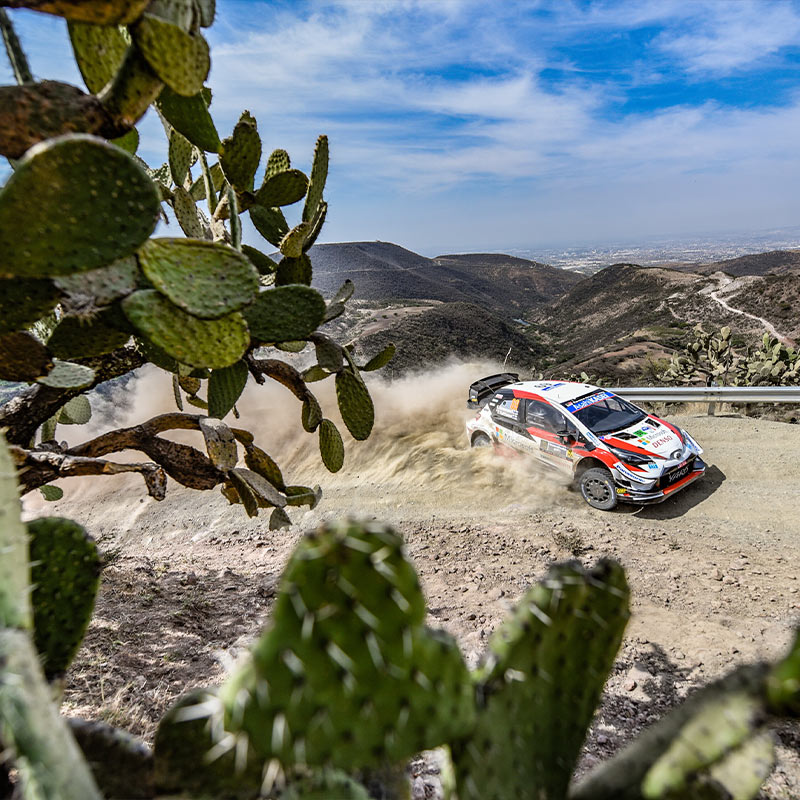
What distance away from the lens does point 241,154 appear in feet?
8.30

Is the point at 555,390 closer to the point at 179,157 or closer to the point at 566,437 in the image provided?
the point at 566,437

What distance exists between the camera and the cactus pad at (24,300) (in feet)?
5.08

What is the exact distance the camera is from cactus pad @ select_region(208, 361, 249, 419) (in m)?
2.80

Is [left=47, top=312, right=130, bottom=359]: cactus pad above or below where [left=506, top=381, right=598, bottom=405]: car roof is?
above

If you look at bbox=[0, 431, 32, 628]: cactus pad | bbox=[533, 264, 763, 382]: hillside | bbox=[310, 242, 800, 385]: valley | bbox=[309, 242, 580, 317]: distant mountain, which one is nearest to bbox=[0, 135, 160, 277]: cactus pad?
bbox=[0, 431, 32, 628]: cactus pad

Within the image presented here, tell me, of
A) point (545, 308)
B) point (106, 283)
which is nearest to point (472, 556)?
point (106, 283)

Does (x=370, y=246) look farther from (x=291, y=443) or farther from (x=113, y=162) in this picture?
(x=113, y=162)

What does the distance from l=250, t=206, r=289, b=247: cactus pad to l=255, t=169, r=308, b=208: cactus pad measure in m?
Answer: 0.04

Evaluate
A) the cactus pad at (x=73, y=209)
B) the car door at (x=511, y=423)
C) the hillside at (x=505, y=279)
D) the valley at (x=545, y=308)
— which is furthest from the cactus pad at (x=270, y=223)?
the hillside at (x=505, y=279)

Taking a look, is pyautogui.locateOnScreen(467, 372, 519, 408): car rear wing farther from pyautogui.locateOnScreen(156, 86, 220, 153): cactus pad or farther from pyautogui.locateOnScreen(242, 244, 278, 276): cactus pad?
pyautogui.locateOnScreen(156, 86, 220, 153): cactus pad

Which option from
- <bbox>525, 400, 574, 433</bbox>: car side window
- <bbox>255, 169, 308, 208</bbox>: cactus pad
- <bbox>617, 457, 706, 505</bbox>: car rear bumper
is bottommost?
<bbox>617, 457, 706, 505</bbox>: car rear bumper

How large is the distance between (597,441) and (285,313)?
17.9 feet

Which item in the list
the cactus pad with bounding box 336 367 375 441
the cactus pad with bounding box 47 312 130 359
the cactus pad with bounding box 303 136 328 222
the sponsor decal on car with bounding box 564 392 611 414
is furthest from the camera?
the sponsor decal on car with bounding box 564 392 611 414

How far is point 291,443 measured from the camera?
36.3 ft
